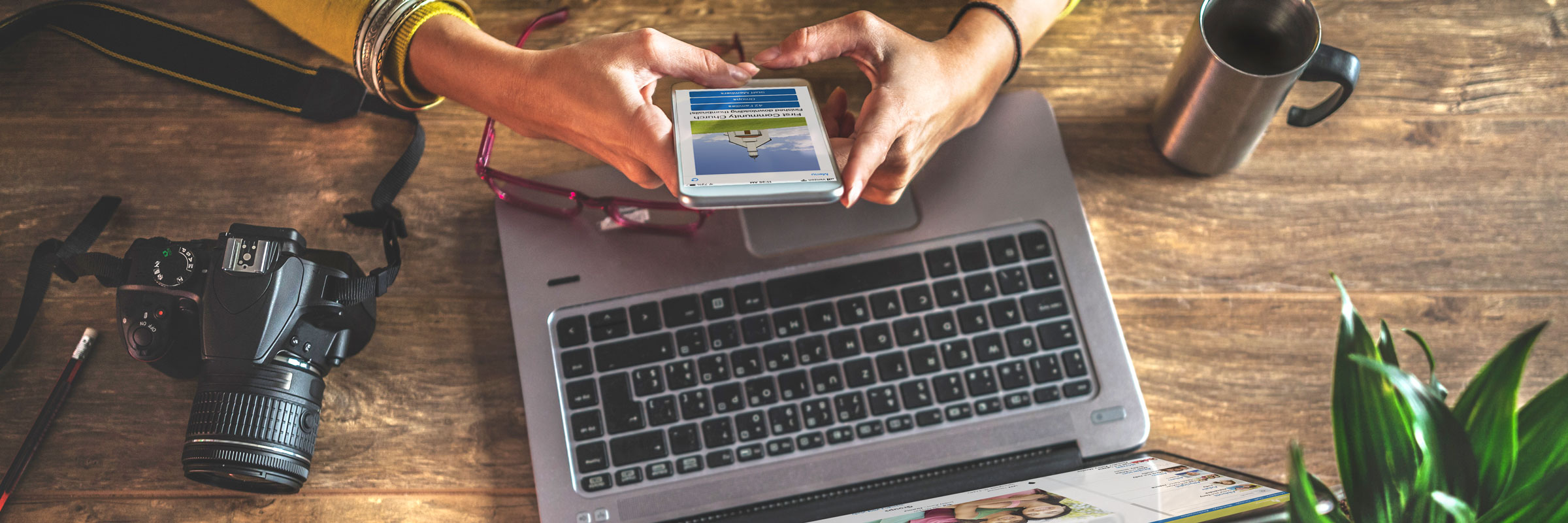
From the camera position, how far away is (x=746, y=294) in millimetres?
761

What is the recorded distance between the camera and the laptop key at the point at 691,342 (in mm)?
745

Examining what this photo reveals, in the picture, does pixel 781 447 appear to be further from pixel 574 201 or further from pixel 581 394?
pixel 574 201

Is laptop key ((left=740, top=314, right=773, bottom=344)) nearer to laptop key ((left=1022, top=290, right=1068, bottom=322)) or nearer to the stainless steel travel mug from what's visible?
laptop key ((left=1022, top=290, right=1068, bottom=322))

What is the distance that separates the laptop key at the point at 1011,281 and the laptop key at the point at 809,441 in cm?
23

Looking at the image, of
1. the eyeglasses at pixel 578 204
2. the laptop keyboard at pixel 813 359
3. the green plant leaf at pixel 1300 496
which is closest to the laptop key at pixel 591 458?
the laptop keyboard at pixel 813 359

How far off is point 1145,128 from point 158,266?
0.96 meters

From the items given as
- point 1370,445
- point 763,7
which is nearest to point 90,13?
point 763,7

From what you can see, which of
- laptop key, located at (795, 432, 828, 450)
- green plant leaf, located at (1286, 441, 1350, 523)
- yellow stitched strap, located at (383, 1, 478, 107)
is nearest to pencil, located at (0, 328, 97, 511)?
yellow stitched strap, located at (383, 1, 478, 107)

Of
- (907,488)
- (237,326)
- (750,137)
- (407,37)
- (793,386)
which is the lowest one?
(907,488)

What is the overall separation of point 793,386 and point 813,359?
3cm

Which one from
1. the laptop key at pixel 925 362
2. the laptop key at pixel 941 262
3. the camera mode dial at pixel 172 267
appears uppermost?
the camera mode dial at pixel 172 267

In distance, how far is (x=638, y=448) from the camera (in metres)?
0.72

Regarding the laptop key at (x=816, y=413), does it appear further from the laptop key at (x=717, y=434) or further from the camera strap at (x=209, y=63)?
the camera strap at (x=209, y=63)

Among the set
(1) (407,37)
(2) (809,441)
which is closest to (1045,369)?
(2) (809,441)
